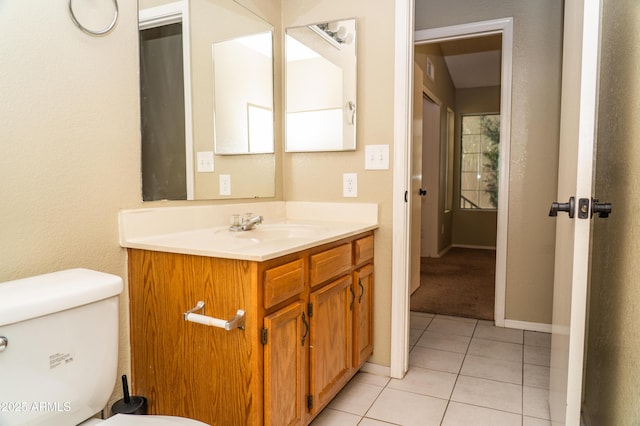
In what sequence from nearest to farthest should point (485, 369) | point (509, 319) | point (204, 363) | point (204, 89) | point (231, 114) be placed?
point (204, 363) < point (204, 89) < point (231, 114) < point (485, 369) < point (509, 319)

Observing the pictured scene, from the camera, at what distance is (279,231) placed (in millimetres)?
1961

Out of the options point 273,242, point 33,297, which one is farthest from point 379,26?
point 33,297

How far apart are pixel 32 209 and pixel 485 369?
2201 mm

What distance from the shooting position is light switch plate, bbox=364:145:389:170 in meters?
2.06

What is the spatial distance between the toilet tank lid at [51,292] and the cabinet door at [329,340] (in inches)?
28.4

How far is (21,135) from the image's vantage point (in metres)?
1.11

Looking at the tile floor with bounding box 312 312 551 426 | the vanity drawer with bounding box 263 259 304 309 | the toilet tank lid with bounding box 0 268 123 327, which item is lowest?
the tile floor with bounding box 312 312 551 426

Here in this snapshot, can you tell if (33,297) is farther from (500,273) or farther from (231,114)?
(500,273)

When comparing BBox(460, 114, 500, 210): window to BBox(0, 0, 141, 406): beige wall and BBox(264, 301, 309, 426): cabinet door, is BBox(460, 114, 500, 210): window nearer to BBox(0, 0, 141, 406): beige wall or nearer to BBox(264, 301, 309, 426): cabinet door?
BBox(264, 301, 309, 426): cabinet door

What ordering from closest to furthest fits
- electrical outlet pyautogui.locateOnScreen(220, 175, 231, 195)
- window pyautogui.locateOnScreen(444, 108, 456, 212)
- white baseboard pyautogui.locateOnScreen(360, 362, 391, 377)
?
electrical outlet pyautogui.locateOnScreen(220, 175, 231, 195) → white baseboard pyautogui.locateOnScreen(360, 362, 391, 377) → window pyautogui.locateOnScreen(444, 108, 456, 212)

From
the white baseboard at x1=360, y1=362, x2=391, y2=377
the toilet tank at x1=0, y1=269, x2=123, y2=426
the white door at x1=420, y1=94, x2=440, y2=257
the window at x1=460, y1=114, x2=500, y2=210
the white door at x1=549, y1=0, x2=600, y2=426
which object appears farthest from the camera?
the window at x1=460, y1=114, x2=500, y2=210

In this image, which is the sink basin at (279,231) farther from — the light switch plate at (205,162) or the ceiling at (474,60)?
the ceiling at (474,60)

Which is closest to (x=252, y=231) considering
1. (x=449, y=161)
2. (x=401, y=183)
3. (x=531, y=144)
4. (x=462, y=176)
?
(x=401, y=183)

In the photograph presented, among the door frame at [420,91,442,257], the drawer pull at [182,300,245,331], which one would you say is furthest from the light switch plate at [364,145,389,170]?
the door frame at [420,91,442,257]
